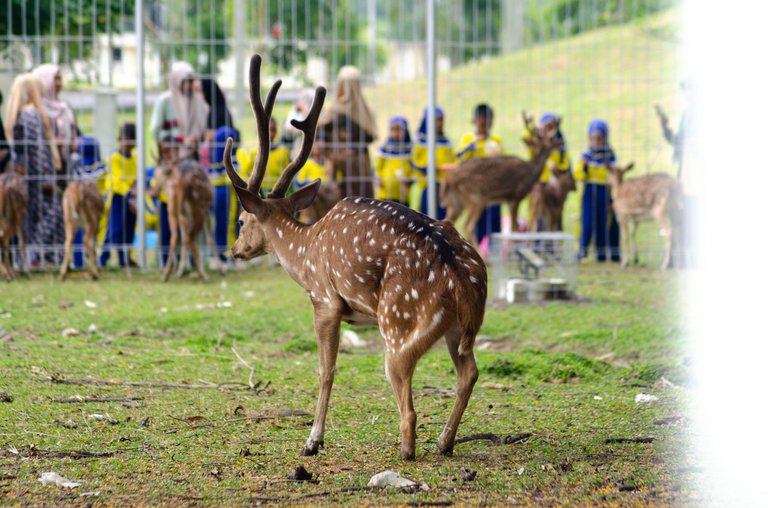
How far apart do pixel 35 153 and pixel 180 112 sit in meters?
1.73

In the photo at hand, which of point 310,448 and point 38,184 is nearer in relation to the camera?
point 310,448

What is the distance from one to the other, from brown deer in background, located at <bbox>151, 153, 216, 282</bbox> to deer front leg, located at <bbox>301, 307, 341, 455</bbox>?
698 cm

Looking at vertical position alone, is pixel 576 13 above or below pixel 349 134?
above

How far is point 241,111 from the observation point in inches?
605

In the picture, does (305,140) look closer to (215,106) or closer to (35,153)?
(35,153)

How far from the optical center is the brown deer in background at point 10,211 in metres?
11.9

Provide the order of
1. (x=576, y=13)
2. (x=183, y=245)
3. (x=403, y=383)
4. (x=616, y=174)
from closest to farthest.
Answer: (x=403, y=383) → (x=183, y=245) → (x=616, y=174) → (x=576, y=13)

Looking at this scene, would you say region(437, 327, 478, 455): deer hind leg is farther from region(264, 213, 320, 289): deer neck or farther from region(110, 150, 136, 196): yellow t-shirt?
region(110, 150, 136, 196): yellow t-shirt

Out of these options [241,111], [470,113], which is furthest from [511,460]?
[470,113]

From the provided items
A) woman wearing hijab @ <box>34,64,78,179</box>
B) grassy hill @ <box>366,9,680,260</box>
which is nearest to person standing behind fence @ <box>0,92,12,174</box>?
woman wearing hijab @ <box>34,64,78,179</box>

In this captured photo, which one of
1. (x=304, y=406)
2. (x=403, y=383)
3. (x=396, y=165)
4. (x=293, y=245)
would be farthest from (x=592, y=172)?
(x=403, y=383)

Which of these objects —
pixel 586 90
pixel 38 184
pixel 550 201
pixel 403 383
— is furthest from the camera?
pixel 586 90

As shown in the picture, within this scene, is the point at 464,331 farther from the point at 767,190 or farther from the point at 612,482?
the point at 767,190

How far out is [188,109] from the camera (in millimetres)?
13734
